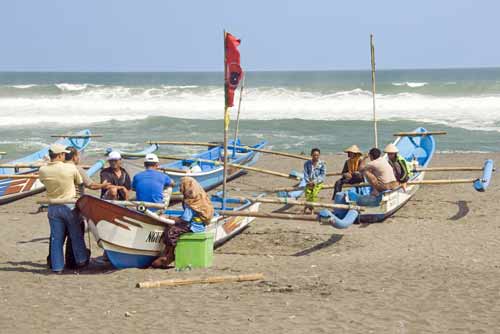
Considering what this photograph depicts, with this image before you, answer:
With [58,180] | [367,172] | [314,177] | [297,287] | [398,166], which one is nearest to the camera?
[297,287]

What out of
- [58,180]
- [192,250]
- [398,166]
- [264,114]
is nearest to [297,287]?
[192,250]

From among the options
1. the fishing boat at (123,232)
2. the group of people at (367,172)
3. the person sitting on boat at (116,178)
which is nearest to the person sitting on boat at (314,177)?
the group of people at (367,172)

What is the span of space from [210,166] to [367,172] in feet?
15.8

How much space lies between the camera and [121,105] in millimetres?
47969

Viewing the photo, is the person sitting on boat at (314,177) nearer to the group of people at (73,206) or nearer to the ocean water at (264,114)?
the group of people at (73,206)

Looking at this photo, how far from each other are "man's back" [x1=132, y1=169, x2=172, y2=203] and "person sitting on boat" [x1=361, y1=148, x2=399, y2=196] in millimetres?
3871

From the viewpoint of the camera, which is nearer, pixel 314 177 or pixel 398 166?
pixel 314 177

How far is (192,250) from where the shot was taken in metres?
8.54

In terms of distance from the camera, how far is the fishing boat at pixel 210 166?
45.8 feet

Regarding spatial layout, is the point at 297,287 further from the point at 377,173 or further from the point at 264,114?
the point at 264,114

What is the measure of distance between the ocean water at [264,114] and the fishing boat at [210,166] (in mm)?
6689

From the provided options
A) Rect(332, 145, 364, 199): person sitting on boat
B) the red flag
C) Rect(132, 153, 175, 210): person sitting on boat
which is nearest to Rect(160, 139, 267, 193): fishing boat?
Rect(332, 145, 364, 199): person sitting on boat

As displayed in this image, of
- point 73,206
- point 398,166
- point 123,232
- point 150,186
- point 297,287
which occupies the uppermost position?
point 150,186

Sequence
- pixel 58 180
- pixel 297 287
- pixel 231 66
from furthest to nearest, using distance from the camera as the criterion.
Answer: pixel 231 66
pixel 58 180
pixel 297 287
